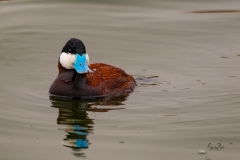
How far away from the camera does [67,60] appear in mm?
10539

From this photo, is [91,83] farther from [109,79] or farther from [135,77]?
[135,77]

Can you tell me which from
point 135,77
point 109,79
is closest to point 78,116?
point 109,79

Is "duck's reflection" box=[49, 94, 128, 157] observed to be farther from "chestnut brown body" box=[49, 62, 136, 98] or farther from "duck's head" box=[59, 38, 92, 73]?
"duck's head" box=[59, 38, 92, 73]

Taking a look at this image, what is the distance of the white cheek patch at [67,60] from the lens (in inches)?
413

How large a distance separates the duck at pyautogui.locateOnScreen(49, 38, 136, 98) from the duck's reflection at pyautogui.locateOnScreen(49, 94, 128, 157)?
14 centimetres

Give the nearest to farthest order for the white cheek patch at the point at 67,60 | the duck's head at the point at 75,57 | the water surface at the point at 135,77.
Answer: the water surface at the point at 135,77, the duck's head at the point at 75,57, the white cheek patch at the point at 67,60

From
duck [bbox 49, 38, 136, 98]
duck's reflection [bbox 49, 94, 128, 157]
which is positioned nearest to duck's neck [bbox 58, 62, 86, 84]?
duck [bbox 49, 38, 136, 98]

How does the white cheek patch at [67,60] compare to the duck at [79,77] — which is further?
the white cheek patch at [67,60]

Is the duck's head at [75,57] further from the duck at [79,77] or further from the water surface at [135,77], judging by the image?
the water surface at [135,77]

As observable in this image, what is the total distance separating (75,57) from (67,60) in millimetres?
198

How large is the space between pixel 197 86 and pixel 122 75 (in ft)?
4.04

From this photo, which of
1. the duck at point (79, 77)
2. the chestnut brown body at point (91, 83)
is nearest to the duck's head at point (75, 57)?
the duck at point (79, 77)

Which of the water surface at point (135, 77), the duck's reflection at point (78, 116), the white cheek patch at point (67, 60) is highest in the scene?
the white cheek patch at point (67, 60)

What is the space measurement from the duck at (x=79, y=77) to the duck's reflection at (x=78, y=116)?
137 mm
